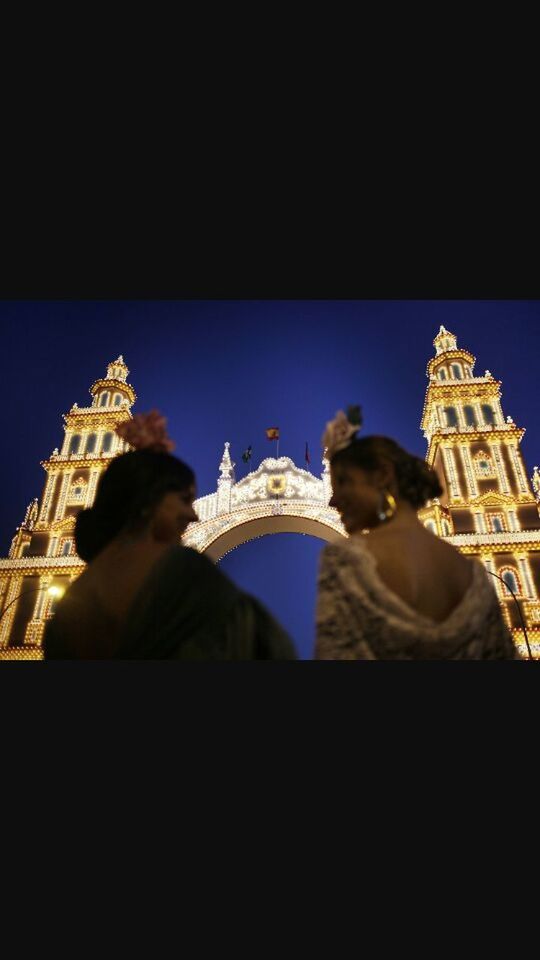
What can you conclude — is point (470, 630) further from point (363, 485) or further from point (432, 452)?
point (432, 452)

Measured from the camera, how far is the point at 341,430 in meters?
3.06

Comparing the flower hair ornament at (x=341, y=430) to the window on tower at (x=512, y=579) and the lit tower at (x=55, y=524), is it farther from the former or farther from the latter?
the window on tower at (x=512, y=579)

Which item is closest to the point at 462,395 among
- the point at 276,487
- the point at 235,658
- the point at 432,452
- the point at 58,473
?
the point at 432,452

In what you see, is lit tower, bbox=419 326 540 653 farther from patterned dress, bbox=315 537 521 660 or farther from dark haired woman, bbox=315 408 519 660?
patterned dress, bbox=315 537 521 660

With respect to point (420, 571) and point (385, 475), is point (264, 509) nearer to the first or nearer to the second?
point (385, 475)

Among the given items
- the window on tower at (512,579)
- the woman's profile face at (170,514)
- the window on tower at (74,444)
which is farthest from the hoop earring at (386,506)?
the window on tower at (512,579)

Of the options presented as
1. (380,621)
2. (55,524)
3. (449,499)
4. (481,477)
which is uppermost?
(481,477)

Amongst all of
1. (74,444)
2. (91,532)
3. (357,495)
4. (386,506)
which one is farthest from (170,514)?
(74,444)

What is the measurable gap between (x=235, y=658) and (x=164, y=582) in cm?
42

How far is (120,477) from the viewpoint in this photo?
2.65m

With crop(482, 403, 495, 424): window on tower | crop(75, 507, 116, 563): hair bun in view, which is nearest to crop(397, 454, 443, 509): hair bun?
crop(75, 507, 116, 563): hair bun

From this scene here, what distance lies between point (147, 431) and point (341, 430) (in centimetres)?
103

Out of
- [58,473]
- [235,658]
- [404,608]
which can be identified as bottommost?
[235,658]

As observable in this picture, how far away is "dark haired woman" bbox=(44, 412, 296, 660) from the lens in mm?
2309
